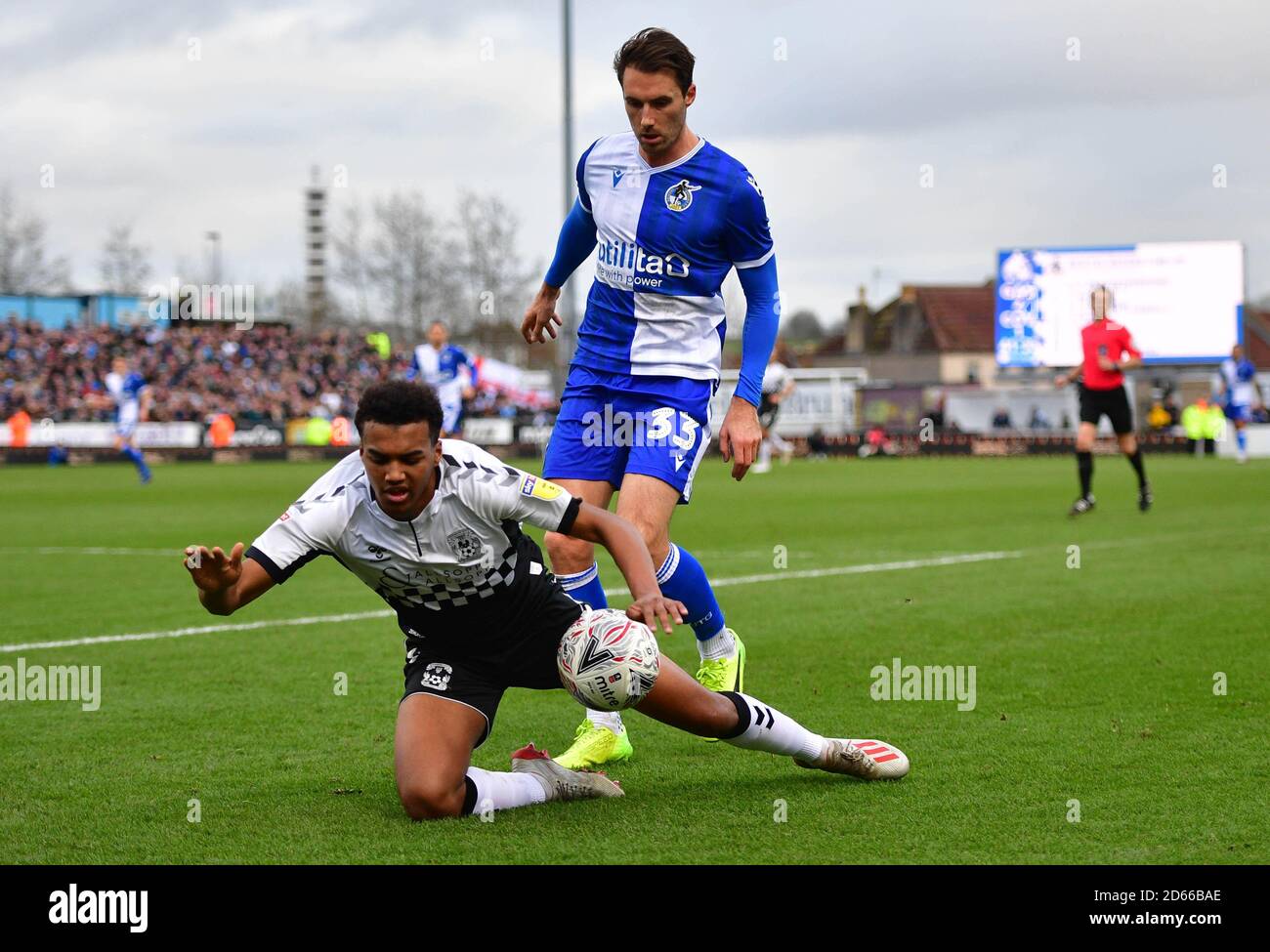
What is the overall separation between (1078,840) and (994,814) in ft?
1.21

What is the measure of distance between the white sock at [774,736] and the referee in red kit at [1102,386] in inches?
494

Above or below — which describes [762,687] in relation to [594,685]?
below

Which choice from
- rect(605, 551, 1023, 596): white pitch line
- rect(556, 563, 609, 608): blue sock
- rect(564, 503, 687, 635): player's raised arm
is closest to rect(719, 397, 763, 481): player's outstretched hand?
rect(556, 563, 609, 608): blue sock

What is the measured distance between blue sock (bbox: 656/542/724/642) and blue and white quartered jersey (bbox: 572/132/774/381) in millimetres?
746

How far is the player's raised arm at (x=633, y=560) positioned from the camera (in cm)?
438

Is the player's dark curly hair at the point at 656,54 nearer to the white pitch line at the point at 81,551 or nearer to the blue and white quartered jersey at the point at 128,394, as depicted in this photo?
the white pitch line at the point at 81,551

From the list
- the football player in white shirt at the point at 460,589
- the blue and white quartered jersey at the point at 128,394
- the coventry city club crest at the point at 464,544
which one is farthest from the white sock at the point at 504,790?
the blue and white quartered jersey at the point at 128,394

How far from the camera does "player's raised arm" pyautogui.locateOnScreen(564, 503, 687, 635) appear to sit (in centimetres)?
438

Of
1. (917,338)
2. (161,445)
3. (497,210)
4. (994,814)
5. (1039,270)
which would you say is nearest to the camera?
Answer: (994,814)

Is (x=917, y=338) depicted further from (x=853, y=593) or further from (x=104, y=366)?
(x=853, y=593)

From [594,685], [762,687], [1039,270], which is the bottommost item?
[762,687]

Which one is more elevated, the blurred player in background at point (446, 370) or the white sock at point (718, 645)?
the blurred player in background at point (446, 370)
